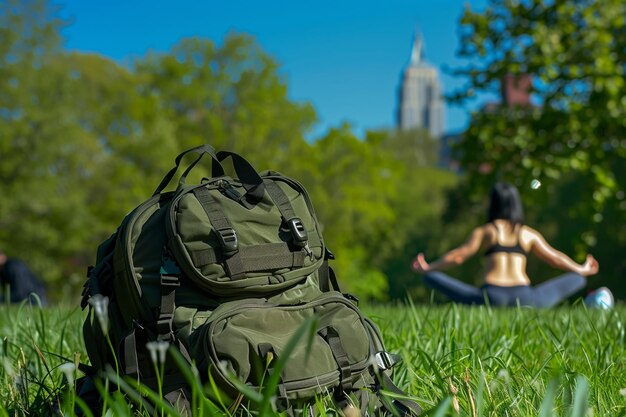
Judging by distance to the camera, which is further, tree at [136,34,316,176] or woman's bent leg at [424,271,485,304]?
tree at [136,34,316,176]

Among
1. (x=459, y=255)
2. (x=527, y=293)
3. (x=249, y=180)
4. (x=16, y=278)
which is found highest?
(x=249, y=180)

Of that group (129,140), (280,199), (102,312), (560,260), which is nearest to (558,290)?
(560,260)

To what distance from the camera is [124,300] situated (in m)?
2.45

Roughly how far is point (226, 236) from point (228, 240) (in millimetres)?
14

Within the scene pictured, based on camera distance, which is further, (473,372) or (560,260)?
(560,260)

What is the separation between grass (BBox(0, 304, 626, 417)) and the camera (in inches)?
64.6

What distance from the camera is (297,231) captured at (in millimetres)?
2512

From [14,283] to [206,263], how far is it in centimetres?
854

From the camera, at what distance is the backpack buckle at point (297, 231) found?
2508 mm

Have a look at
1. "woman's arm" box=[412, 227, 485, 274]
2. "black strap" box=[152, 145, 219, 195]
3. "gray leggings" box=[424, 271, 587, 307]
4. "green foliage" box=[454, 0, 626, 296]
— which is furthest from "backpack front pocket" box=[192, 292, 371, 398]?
"green foliage" box=[454, 0, 626, 296]

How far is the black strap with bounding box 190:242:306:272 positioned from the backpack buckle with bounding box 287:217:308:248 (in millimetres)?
29

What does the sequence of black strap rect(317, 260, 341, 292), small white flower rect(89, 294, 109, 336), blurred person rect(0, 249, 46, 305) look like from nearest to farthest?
small white flower rect(89, 294, 109, 336)
black strap rect(317, 260, 341, 292)
blurred person rect(0, 249, 46, 305)

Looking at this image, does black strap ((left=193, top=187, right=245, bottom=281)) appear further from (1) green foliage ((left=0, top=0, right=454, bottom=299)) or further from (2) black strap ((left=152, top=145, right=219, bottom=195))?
(1) green foliage ((left=0, top=0, right=454, bottom=299))

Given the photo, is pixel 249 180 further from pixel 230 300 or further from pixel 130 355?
pixel 130 355
